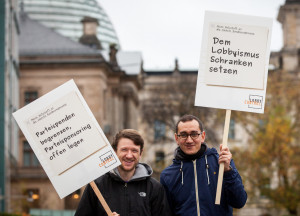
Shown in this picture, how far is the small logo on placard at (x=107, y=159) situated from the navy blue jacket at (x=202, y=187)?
2.21ft

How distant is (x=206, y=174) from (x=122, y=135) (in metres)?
1.04

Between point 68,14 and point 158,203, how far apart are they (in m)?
77.0

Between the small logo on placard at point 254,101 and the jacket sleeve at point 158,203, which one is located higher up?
the small logo on placard at point 254,101

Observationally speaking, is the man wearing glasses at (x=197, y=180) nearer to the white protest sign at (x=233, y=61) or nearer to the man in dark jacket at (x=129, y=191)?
the man in dark jacket at (x=129, y=191)

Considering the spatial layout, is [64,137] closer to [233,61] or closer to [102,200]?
[102,200]

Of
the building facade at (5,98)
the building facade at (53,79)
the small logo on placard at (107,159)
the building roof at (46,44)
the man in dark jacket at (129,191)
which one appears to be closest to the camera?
the man in dark jacket at (129,191)

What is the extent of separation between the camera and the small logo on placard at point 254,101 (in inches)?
373

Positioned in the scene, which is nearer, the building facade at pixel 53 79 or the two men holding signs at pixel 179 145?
the two men holding signs at pixel 179 145

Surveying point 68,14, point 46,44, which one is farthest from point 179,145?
point 68,14

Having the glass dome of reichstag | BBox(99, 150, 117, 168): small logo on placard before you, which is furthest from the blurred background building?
BBox(99, 150, 117, 168): small logo on placard

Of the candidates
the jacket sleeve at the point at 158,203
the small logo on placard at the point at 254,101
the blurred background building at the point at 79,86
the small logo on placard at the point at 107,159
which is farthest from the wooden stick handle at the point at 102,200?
the blurred background building at the point at 79,86

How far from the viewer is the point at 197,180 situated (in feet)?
29.8

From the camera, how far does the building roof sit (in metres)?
60.8

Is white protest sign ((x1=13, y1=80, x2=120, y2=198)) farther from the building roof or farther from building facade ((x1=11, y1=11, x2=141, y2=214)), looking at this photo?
the building roof
